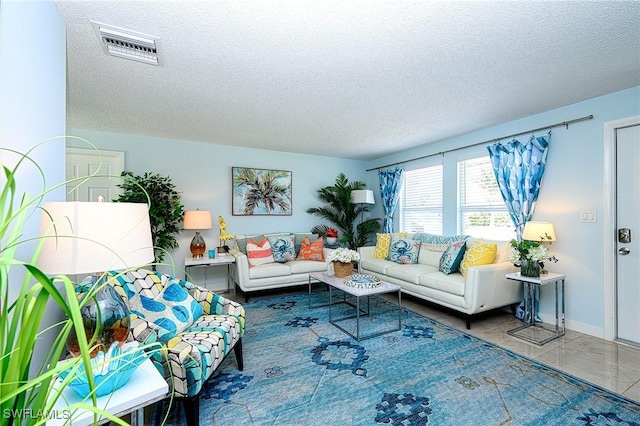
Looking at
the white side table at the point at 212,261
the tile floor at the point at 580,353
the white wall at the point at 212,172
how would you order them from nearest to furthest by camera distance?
the tile floor at the point at 580,353, the white side table at the point at 212,261, the white wall at the point at 212,172

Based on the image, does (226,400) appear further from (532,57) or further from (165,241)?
(532,57)

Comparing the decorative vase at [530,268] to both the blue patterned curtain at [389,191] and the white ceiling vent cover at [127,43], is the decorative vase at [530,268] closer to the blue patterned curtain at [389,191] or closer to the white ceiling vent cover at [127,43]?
the blue patterned curtain at [389,191]

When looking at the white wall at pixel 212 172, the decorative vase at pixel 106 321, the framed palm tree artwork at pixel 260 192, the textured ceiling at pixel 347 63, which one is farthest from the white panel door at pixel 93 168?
the decorative vase at pixel 106 321

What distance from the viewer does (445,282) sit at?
3119 millimetres

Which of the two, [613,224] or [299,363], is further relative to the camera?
[613,224]

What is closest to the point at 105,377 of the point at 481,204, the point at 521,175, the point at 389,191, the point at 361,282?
the point at 361,282

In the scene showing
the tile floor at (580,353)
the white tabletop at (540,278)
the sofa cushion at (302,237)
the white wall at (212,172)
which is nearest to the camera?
the tile floor at (580,353)

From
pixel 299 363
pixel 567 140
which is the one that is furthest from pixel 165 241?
pixel 567 140

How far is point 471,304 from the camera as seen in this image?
286cm

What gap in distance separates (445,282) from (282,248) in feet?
7.42

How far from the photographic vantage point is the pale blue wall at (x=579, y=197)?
9.05ft

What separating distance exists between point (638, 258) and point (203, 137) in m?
4.97

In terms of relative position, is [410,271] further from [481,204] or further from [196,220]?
[196,220]

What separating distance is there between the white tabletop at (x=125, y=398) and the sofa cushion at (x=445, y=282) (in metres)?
2.74
